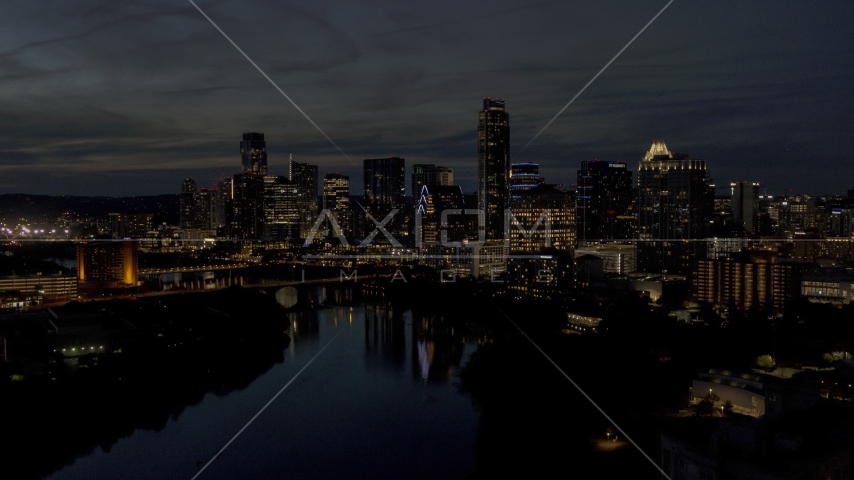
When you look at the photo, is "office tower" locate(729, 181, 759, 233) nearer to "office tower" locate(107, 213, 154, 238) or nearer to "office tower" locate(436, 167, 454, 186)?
"office tower" locate(436, 167, 454, 186)

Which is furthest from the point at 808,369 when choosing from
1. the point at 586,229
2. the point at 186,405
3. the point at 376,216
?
the point at 376,216

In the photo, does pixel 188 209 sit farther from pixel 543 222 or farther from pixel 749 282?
pixel 749 282

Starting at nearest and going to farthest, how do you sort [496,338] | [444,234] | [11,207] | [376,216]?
1. [496,338]
2. [444,234]
3. [376,216]
4. [11,207]

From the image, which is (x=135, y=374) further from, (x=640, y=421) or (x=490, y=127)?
(x=490, y=127)

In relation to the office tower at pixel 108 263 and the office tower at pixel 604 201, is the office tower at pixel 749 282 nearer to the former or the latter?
the office tower at pixel 604 201

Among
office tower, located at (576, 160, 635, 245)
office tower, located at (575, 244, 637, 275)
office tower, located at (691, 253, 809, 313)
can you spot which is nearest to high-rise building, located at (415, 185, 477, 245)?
office tower, located at (576, 160, 635, 245)

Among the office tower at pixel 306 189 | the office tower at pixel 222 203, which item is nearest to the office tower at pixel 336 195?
the office tower at pixel 306 189

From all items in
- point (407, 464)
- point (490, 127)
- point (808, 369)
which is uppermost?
point (490, 127)

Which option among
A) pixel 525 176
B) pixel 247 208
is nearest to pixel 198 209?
pixel 247 208
